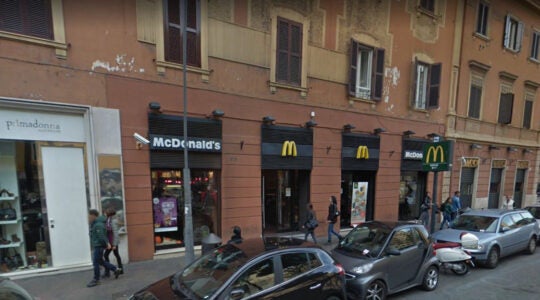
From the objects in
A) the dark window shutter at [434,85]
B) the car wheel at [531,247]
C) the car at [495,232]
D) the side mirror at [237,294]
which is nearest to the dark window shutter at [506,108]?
the dark window shutter at [434,85]

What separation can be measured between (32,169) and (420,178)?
47.2 feet

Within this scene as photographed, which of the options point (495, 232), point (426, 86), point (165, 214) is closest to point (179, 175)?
point (165, 214)

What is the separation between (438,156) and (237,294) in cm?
776

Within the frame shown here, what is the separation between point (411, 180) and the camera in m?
12.3

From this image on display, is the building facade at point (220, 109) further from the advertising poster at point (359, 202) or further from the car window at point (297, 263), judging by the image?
the car window at point (297, 263)

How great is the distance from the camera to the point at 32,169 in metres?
5.88

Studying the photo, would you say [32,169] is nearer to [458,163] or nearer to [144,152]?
[144,152]

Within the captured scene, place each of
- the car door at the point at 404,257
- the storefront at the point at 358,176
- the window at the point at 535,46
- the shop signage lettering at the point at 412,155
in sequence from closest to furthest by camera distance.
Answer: the car door at the point at 404,257, the storefront at the point at 358,176, the shop signage lettering at the point at 412,155, the window at the point at 535,46

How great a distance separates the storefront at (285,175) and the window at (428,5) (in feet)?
27.4

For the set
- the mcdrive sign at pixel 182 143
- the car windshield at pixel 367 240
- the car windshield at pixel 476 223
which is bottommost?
the car windshield at pixel 476 223

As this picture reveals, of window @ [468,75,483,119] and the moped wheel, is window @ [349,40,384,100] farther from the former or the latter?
window @ [468,75,483,119]

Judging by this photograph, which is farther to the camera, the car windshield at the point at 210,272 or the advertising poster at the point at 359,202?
the advertising poster at the point at 359,202

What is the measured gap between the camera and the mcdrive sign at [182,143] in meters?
6.74

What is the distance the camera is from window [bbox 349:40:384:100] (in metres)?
10.1
